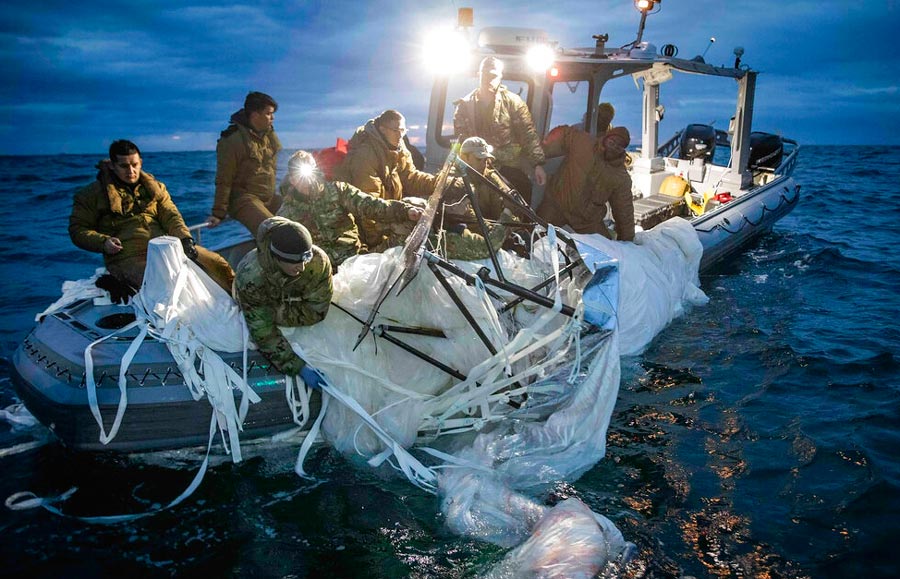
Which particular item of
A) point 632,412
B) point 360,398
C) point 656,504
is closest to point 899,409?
point 632,412

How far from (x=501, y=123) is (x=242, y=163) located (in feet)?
9.59

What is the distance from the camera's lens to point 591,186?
6652 mm

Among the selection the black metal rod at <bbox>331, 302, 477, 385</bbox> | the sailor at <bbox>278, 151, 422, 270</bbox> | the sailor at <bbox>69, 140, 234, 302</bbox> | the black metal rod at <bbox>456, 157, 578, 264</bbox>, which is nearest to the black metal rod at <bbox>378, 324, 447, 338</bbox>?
the black metal rod at <bbox>331, 302, 477, 385</bbox>

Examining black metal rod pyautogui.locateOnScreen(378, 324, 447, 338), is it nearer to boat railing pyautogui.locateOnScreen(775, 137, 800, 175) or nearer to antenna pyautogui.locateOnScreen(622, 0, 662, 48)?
antenna pyautogui.locateOnScreen(622, 0, 662, 48)

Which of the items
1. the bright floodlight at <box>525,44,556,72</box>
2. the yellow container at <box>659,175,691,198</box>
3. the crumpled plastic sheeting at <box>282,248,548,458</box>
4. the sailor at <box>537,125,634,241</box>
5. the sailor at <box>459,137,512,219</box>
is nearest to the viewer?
the crumpled plastic sheeting at <box>282,248,548,458</box>

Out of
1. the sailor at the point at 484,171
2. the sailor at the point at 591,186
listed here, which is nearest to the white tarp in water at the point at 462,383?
the sailor at the point at 484,171

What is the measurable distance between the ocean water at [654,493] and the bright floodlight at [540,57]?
3.80m

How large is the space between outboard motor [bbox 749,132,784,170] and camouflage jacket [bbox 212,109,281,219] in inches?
410

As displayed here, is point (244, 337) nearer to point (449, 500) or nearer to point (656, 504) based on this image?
point (449, 500)

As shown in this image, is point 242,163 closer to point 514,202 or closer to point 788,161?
point 514,202

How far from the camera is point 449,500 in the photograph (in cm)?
398

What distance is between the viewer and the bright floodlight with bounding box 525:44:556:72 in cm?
738

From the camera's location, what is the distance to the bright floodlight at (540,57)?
738 centimetres

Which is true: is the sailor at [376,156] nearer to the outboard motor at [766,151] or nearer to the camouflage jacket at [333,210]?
the camouflage jacket at [333,210]
